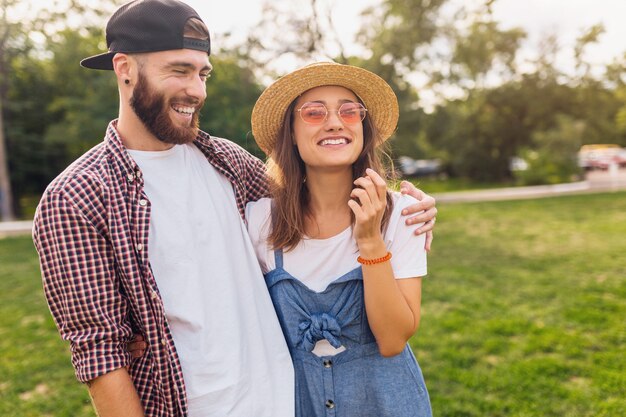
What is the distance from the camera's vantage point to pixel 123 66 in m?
1.97

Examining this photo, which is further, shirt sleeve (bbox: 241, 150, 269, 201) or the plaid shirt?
shirt sleeve (bbox: 241, 150, 269, 201)

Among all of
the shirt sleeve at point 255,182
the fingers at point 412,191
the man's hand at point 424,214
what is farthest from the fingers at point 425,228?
the shirt sleeve at point 255,182

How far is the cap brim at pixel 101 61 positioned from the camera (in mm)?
2034

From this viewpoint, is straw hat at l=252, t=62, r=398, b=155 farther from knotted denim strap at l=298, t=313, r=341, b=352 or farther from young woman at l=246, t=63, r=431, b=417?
knotted denim strap at l=298, t=313, r=341, b=352

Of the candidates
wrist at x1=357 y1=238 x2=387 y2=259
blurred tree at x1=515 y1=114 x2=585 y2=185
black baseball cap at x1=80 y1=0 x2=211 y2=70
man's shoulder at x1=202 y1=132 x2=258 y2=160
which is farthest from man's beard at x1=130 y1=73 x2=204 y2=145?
blurred tree at x1=515 y1=114 x2=585 y2=185

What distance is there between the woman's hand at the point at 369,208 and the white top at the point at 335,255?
20 centimetres

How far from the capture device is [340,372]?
2.02 meters

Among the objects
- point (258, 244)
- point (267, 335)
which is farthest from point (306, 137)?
point (267, 335)

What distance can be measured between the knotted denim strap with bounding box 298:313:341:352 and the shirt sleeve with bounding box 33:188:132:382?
687 millimetres

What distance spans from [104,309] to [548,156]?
23.7m

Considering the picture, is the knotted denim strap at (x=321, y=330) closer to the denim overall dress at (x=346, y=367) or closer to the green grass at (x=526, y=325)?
the denim overall dress at (x=346, y=367)

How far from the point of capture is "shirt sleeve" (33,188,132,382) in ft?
5.25

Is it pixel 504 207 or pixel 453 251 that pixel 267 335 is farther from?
pixel 504 207

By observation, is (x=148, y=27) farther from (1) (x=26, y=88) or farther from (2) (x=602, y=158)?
(2) (x=602, y=158)
